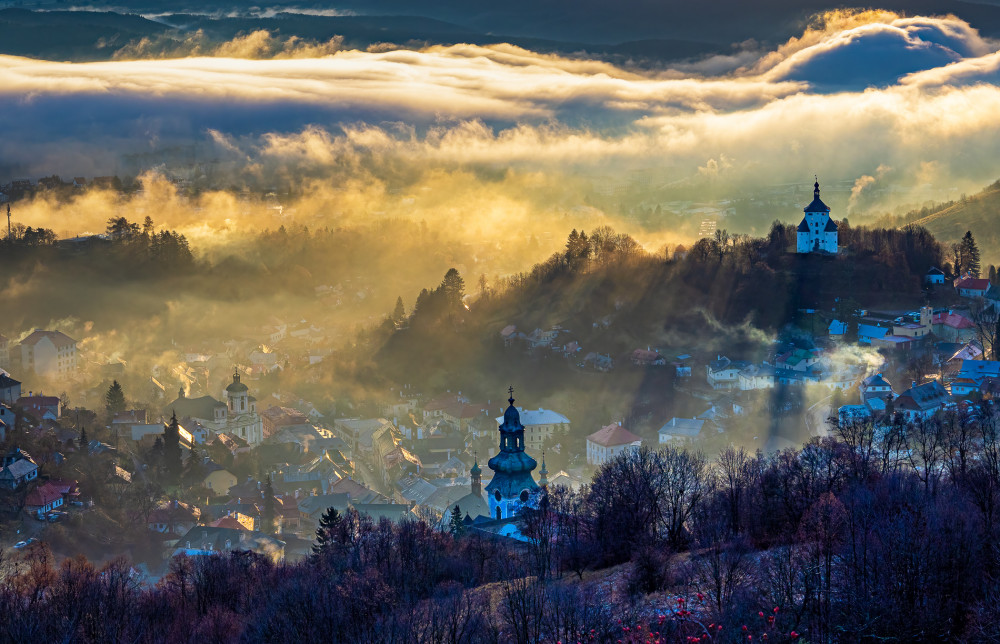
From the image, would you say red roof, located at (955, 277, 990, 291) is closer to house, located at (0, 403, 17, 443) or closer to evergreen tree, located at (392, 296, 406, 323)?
evergreen tree, located at (392, 296, 406, 323)

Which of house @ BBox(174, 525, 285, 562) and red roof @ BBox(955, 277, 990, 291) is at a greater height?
red roof @ BBox(955, 277, 990, 291)

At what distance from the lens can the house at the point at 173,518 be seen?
71.1m

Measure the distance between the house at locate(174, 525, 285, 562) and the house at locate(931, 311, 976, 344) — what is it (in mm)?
47349

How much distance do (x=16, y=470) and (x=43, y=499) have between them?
3305 millimetres

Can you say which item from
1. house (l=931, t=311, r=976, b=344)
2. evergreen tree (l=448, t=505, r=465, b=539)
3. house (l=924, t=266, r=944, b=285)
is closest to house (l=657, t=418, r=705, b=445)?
house (l=931, t=311, r=976, b=344)

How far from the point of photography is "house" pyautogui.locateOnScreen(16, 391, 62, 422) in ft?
275

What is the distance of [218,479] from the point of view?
82.7m

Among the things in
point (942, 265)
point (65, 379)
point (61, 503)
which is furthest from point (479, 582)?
point (65, 379)

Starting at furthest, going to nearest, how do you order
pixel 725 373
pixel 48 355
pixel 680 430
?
1. pixel 48 355
2. pixel 725 373
3. pixel 680 430

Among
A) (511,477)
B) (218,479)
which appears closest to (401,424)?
(218,479)

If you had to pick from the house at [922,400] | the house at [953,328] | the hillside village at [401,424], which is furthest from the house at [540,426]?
the house at [953,328]

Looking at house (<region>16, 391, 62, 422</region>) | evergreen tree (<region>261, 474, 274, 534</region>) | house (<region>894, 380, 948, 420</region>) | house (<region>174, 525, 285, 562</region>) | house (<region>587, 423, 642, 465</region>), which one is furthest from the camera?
house (<region>16, 391, 62, 422</region>)

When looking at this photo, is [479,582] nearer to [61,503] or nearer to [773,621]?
[773,621]

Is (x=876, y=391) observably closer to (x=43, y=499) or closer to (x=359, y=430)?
(x=359, y=430)
